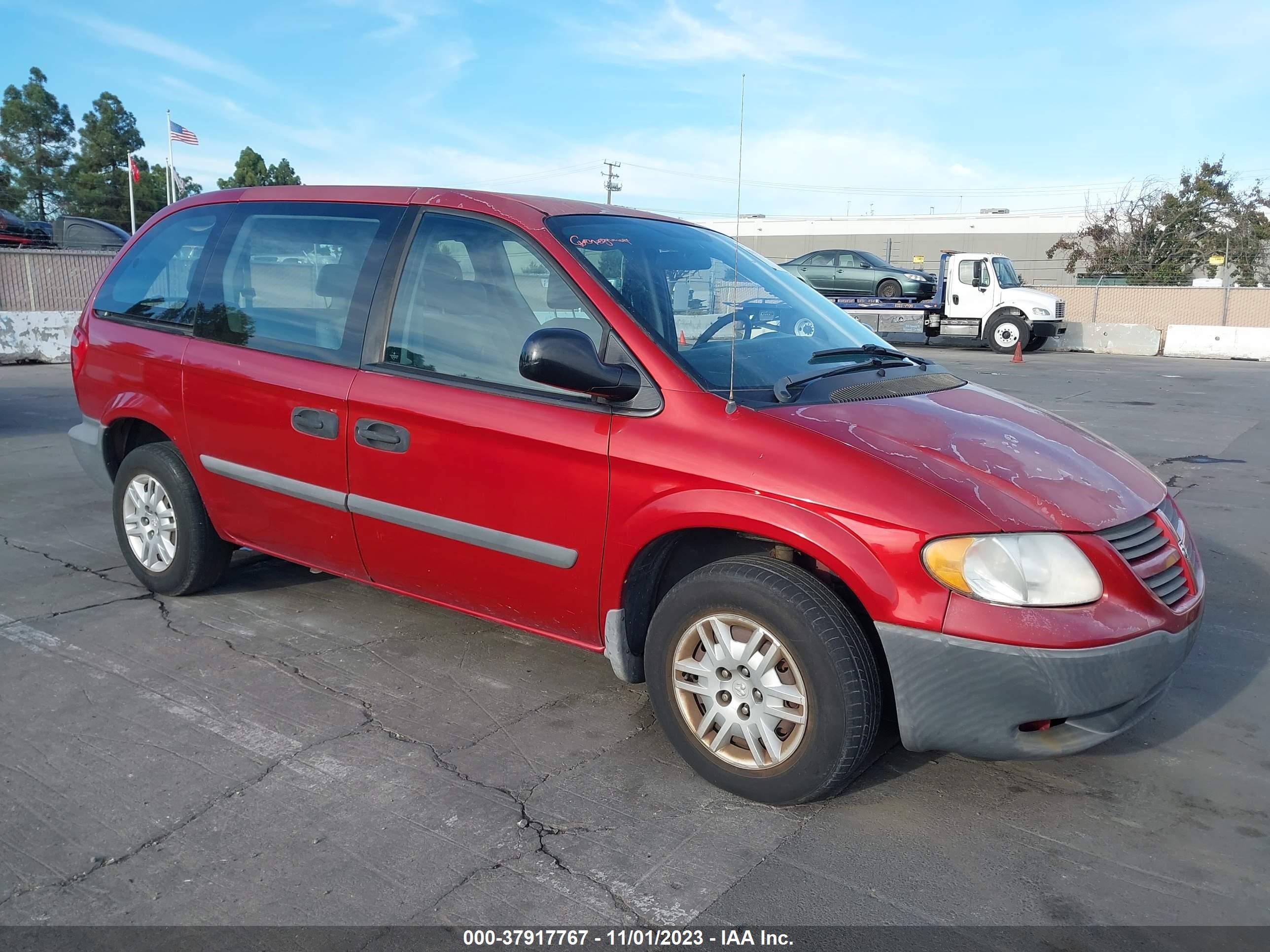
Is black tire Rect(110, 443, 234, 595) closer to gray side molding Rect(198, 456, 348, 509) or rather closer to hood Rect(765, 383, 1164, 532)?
gray side molding Rect(198, 456, 348, 509)

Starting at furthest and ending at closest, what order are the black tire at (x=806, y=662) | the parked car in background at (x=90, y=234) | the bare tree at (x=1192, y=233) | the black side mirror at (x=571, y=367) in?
the bare tree at (x=1192, y=233) < the parked car in background at (x=90, y=234) < the black side mirror at (x=571, y=367) < the black tire at (x=806, y=662)

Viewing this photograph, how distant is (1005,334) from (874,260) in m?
4.30

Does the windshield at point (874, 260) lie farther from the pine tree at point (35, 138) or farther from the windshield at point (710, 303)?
the pine tree at point (35, 138)

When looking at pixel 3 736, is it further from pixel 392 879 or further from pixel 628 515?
pixel 628 515

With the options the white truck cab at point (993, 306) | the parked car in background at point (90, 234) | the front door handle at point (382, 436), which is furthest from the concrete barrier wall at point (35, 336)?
the white truck cab at point (993, 306)

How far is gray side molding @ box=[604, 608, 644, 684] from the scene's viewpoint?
10.9 feet

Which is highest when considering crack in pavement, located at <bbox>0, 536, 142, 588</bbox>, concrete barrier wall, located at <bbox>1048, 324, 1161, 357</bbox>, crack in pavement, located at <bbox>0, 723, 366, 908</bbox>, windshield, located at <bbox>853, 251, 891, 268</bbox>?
windshield, located at <bbox>853, 251, 891, 268</bbox>

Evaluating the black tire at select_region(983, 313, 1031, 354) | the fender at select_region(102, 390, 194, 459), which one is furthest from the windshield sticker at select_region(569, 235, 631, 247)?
the black tire at select_region(983, 313, 1031, 354)

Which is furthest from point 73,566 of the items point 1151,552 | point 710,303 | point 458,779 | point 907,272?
point 907,272

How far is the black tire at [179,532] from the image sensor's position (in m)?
4.56

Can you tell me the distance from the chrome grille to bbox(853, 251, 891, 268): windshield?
2397cm

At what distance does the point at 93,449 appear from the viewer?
5004mm

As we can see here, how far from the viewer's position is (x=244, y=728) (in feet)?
11.4

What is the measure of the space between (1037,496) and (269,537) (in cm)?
312
